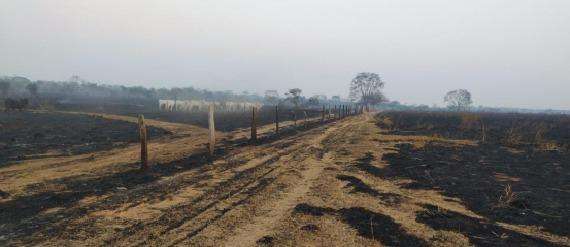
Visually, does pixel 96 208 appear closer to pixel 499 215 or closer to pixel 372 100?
pixel 499 215

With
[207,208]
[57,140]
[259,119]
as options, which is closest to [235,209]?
[207,208]

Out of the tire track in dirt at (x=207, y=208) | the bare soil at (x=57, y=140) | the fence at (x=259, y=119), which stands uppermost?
the fence at (x=259, y=119)

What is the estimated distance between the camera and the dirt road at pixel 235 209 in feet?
21.6

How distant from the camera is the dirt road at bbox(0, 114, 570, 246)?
21.6 feet

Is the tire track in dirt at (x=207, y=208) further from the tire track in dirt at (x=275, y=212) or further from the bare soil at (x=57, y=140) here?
the bare soil at (x=57, y=140)

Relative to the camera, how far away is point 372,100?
5295 inches

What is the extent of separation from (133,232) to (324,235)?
326 centimetres

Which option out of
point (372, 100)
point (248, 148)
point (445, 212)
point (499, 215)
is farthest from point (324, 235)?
point (372, 100)

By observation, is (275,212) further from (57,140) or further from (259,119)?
(259,119)

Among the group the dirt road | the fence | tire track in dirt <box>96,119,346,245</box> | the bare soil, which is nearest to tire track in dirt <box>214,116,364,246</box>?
the dirt road

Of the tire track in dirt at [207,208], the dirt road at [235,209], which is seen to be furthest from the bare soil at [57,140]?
the tire track in dirt at [207,208]

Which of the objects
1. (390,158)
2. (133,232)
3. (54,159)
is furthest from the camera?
(390,158)

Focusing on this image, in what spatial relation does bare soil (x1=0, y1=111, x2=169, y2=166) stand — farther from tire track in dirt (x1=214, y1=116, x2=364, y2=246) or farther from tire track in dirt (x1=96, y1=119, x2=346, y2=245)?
tire track in dirt (x1=214, y1=116, x2=364, y2=246)

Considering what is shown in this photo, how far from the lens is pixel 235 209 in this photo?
809cm
